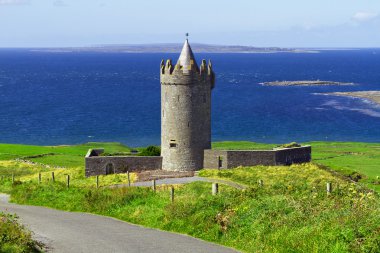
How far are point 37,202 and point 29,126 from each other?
9440 cm

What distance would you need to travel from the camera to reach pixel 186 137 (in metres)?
45.7

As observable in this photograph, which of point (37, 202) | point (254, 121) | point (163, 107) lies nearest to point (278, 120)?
point (254, 121)

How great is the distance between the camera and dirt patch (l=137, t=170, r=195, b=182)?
42750 millimetres

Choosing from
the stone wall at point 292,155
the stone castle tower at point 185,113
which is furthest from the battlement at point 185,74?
the stone wall at point 292,155

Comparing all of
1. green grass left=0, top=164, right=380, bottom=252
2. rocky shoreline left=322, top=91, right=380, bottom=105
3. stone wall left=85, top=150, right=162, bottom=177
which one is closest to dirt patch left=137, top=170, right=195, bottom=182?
stone wall left=85, top=150, right=162, bottom=177

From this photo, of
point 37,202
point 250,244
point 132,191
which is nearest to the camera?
point 250,244

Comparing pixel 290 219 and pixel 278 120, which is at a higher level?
pixel 290 219

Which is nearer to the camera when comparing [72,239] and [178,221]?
[72,239]

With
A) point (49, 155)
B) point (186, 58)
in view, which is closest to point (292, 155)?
point (186, 58)

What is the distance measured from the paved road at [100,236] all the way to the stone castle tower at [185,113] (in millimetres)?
18987

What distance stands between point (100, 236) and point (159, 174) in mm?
21830

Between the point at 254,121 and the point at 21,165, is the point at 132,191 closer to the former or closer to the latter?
the point at 21,165

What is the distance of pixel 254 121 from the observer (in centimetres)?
12756

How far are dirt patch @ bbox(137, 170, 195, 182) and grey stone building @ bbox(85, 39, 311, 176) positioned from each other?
874mm
